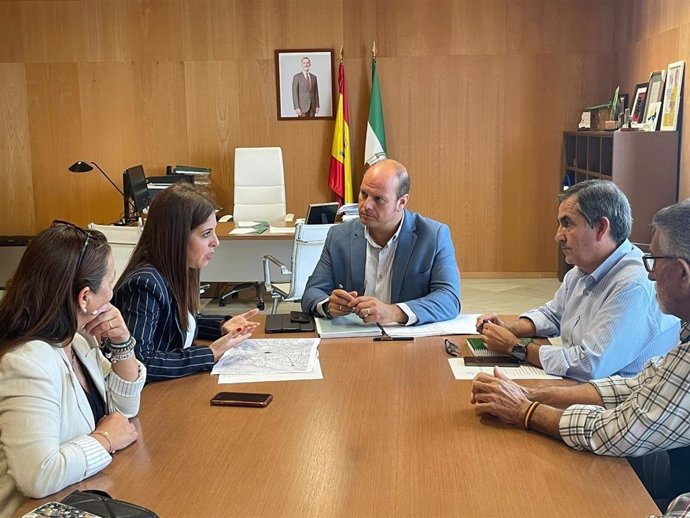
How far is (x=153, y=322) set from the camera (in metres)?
2.31

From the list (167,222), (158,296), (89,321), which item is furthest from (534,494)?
(167,222)

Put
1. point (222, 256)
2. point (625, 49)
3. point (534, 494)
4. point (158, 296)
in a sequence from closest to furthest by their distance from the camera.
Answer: point (534, 494), point (158, 296), point (222, 256), point (625, 49)

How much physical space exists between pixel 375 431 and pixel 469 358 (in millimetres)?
644

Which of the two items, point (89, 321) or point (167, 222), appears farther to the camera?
point (167, 222)

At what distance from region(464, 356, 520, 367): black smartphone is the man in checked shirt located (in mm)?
→ 422

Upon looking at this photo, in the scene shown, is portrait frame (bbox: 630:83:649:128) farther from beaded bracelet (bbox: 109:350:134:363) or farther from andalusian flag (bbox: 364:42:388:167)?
beaded bracelet (bbox: 109:350:134:363)

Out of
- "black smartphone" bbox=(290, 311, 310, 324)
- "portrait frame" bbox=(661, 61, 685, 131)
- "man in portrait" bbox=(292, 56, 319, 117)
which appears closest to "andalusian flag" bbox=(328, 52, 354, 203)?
"man in portrait" bbox=(292, 56, 319, 117)

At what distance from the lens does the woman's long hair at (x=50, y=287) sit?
1.64 meters

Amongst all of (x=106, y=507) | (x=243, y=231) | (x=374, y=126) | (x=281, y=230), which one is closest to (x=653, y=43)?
(x=374, y=126)

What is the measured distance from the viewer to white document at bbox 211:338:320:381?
7.66 ft

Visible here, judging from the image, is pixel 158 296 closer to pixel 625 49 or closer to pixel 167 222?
pixel 167 222

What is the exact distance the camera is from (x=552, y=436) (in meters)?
1.83

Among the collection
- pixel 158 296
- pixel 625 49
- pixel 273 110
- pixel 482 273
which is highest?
pixel 625 49

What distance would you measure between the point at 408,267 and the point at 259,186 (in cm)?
385
